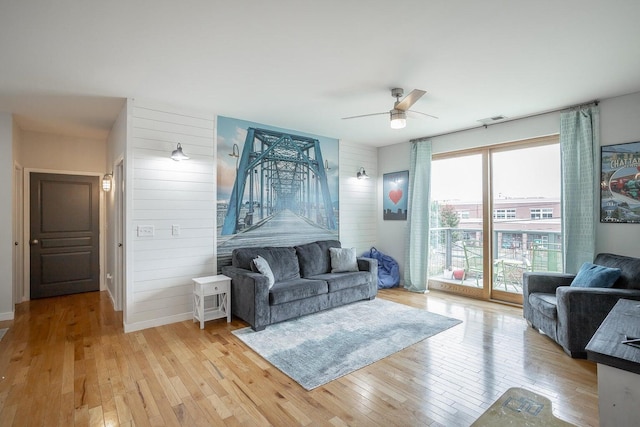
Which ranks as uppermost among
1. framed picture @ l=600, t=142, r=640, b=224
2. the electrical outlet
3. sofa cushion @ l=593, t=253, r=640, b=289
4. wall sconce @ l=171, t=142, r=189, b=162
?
wall sconce @ l=171, t=142, r=189, b=162

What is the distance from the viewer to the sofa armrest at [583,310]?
2.88 meters

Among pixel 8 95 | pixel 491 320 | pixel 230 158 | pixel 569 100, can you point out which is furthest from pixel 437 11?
pixel 8 95

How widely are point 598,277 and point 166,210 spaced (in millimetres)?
4811

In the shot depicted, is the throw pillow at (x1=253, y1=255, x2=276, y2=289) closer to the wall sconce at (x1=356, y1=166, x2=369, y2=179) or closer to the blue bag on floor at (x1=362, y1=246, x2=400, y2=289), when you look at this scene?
the blue bag on floor at (x1=362, y1=246, x2=400, y2=289)

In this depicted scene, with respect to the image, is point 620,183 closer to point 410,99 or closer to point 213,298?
point 410,99

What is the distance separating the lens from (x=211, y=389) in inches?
99.1

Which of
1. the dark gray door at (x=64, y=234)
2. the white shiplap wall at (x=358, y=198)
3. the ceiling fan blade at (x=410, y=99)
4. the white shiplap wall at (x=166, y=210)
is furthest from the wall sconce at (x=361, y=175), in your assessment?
the dark gray door at (x=64, y=234)

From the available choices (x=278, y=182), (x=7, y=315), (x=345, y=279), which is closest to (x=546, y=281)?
(x=345, y=279)

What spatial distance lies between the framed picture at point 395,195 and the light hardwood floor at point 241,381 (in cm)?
268

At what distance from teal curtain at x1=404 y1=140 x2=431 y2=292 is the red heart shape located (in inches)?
14.3

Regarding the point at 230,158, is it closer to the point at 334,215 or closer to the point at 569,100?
the point at 334,215

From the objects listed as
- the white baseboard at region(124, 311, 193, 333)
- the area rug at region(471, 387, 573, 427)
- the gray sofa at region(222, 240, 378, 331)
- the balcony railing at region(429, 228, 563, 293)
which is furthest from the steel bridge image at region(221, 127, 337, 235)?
the area rug at region(471, 387, 573, 427)

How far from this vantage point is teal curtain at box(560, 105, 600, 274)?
12.7ft

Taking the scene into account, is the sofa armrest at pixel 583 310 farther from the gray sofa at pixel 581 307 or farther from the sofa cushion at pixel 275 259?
the sofa cushion at pixel 275 259
